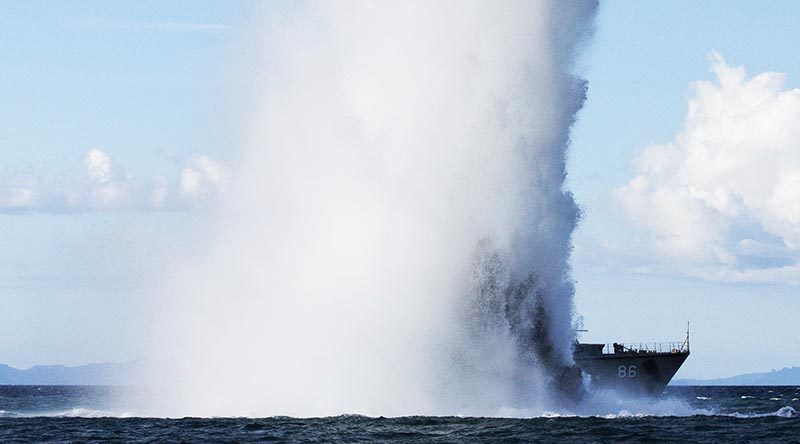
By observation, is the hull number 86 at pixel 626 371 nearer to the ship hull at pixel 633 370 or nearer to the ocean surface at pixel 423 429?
the ship hull at pixel 633 370

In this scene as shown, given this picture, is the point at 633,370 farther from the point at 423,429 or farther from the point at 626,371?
the point at 423,429

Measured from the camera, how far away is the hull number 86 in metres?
79.2

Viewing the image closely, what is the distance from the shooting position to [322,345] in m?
67.6

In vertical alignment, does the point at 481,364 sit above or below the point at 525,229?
below

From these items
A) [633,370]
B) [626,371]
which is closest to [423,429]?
[626,371]

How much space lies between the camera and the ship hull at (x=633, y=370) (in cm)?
7812

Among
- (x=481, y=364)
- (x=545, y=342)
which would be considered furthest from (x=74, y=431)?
(x=545, y=342)

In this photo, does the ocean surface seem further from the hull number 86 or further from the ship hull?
the hull number 86

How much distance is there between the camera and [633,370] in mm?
79875

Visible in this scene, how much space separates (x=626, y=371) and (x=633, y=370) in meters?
0.58

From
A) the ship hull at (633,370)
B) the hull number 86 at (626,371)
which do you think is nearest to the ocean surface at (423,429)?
the ship hull at (633,370)

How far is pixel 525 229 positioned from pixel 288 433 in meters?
20.4

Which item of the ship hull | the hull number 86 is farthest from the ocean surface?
the hull number 86

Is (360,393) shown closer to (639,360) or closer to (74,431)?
(74,431)
